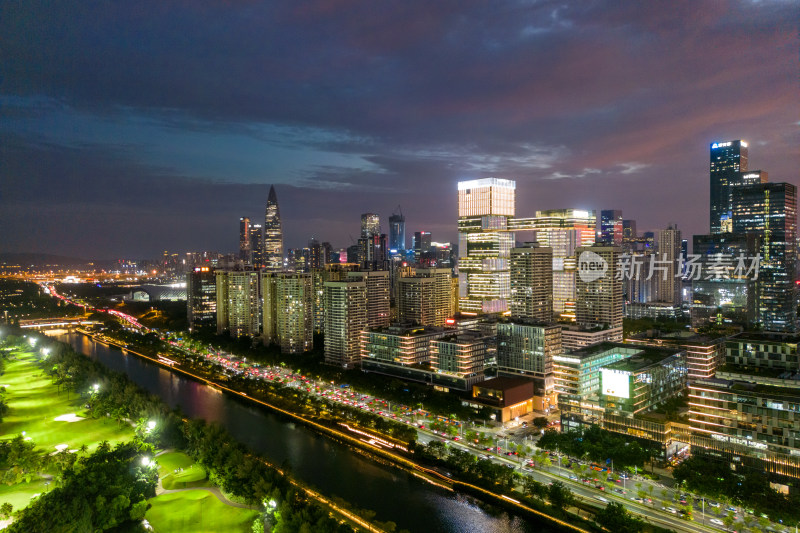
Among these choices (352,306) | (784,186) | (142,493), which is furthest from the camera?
(784,186)

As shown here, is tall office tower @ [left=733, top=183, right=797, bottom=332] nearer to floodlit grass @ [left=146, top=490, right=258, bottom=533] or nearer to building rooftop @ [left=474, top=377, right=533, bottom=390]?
building rooftop @ [left=474, top=377, right=533, bottom=390]

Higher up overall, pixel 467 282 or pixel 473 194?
pixel 473 194

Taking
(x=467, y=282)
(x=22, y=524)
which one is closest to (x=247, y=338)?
(x=467, y=282)

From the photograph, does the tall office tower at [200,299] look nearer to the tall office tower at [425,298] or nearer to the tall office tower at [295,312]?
the tall office tower at [295,312]

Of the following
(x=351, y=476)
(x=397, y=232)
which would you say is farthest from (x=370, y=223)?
(x=351, y=476)

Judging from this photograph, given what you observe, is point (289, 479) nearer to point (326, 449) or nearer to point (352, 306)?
point (326, 449)

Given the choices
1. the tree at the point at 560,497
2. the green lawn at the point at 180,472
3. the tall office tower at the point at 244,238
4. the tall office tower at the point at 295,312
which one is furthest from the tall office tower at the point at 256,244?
the tree at the point at 560,497
